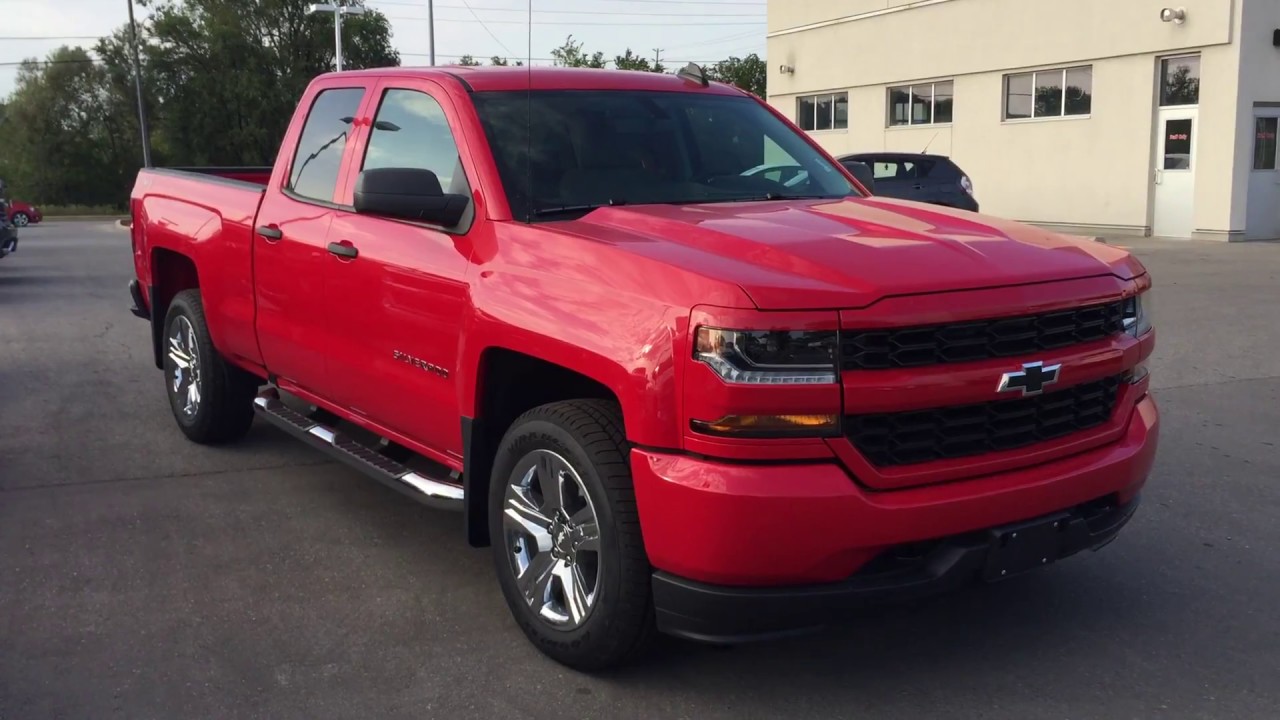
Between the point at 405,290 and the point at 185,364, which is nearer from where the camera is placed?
the point at 405,290

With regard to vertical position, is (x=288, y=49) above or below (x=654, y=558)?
above

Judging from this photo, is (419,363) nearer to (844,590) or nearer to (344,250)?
(344,250)

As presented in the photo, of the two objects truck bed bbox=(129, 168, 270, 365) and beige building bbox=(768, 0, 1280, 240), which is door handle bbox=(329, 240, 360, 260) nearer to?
truck bed bbox=(129, 168, 270, 365)

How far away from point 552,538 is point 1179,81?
21656mm

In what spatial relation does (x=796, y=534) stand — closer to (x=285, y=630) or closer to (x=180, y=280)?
(x=285, y=630)

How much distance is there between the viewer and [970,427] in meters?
3.53

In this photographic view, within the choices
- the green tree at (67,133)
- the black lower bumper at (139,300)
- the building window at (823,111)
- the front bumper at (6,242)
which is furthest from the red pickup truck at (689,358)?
the green tree at (67,133)

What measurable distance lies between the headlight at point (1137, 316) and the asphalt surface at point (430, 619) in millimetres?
1047

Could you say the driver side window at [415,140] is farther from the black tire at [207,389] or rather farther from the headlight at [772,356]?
the black tire at [207,389]

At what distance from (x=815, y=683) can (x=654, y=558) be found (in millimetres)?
794

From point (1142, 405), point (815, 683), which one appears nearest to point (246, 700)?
point (815, 683)

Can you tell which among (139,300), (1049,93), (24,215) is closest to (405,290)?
(139,300)

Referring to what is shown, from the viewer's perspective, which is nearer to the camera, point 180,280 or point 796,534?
point 796,534

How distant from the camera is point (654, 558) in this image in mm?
3482
